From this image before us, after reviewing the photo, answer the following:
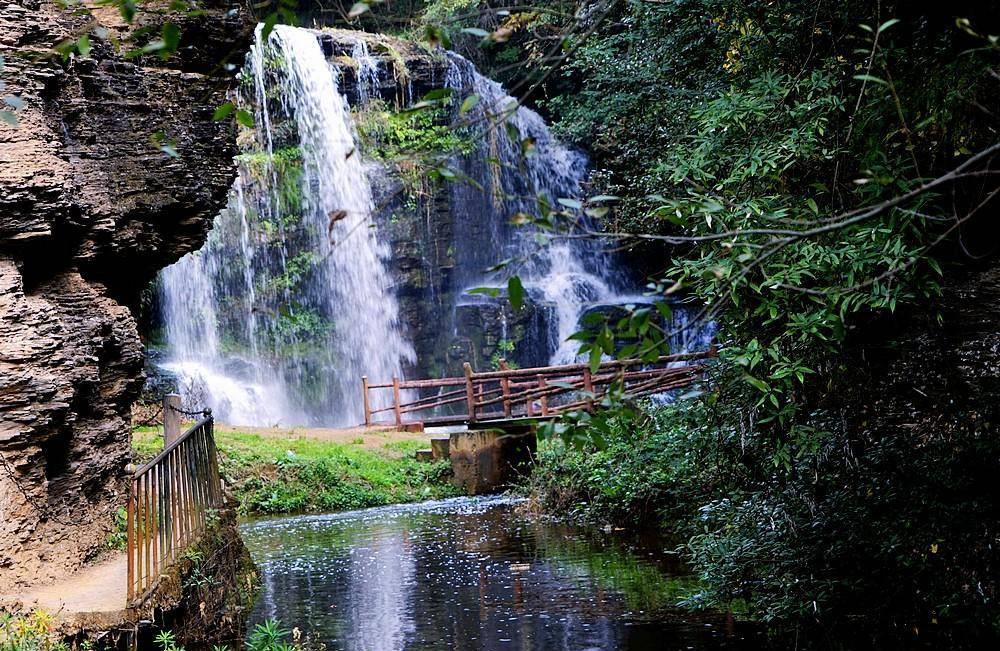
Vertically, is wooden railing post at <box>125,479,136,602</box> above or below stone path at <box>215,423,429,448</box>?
above

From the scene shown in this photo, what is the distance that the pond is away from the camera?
7059 millimetres

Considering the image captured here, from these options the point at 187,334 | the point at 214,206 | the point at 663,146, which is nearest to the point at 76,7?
the point at 214,206

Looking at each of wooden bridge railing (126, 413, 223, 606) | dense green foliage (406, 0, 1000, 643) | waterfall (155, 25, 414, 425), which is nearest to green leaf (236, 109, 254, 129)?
dense green foliage (406, 0, 1000, 643)

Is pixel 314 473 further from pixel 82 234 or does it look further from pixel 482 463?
pixel 82 234

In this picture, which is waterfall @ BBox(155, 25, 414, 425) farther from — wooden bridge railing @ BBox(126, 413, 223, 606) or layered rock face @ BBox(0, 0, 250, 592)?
wooden bridge railing @ BBox(126, 413, 223, 606)

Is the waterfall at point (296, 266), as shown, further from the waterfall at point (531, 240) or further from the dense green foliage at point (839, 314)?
the dense green foliage at point (839, 314)

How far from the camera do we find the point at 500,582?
29.7 ft

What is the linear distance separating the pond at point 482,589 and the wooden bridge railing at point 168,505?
1.28m

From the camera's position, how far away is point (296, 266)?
26141 millimetres

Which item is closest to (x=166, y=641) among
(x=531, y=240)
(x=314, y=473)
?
(x=314, y=473)

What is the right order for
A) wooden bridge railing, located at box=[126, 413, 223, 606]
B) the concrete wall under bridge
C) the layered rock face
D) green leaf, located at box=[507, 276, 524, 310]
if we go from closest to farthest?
green leaf, located at box=[507, 276, 524, 310] < wooden bridge railing, located at box=[126, 413, 223, 606] < the layered rock face < the concrete wall under bridge

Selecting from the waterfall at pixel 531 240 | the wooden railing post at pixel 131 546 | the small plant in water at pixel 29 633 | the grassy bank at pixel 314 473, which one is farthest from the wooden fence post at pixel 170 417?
the waterfall at pixel 531 240

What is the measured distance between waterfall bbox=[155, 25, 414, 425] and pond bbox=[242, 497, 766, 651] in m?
12.7

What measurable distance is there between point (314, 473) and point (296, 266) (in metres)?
10.9
